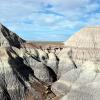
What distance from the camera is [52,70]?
Result: 247 ft

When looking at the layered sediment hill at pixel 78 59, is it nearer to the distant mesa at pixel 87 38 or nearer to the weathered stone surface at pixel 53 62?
the distant mesa at pixel 87 38

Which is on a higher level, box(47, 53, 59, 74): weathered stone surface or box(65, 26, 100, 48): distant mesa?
box(65, 26, 100, 48): distant mesa

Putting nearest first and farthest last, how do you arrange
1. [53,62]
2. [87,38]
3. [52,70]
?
[52,70], [53,62], [87,38]

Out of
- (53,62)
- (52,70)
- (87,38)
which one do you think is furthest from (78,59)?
(52,70)

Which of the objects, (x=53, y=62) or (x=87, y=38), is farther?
(x=87, y=38)

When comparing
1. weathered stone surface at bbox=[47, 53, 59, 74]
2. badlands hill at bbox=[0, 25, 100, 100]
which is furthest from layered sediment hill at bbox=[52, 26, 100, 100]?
weathered stone surface at bbox=[47, 53, 59, 74]

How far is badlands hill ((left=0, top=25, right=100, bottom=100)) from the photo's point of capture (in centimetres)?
5141

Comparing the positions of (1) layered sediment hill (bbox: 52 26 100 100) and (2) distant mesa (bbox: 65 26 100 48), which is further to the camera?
(2) distant mesa (bbox: 65 26 100 48)

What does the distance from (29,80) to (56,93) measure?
674 cm

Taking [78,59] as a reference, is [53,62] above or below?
below

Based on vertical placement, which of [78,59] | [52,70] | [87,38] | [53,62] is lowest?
[52,70]

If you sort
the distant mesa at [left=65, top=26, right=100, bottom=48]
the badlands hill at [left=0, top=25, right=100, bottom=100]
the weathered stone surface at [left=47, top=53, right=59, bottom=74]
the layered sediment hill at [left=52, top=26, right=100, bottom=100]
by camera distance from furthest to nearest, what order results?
the distant mesa at [left=65, top=26, right=100, bottom=48] → the weathered stone surface at [left=47, top=53, right=59, bottom=74] → the layered sediment hill at [left=52, top=26, right=100, bottom=100] → the badlands hill at [left=0, top=25, right=100, bottom=100]

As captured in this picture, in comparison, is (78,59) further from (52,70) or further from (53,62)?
(52,70)

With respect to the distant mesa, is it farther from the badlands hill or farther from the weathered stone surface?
the weathered stone surface
